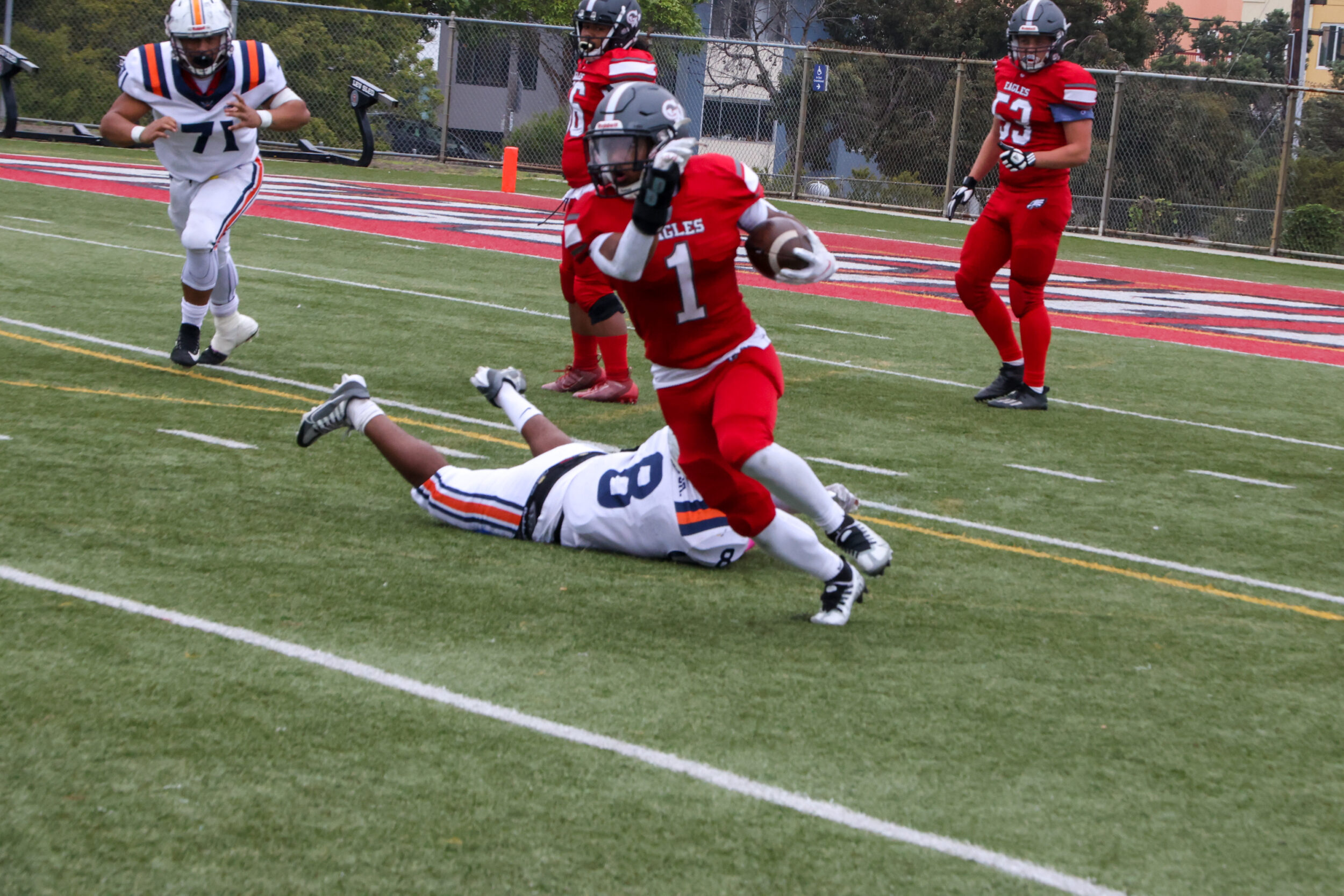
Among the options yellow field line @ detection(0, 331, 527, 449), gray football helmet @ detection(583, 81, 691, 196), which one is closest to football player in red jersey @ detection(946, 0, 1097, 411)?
yellow field line @ detection(0, 331, 527, 449)

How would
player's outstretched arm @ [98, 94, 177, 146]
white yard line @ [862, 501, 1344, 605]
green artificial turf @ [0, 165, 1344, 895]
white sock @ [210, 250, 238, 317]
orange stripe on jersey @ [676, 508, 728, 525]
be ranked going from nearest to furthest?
green artificial turf @ [0, 165, 1344, 895] < orange stripe on jersey @ [676, 508, 728, 525] < white yard line @ [862, 501, 1344, 605] < player's outstretched arm @ [98, 94, 177, 146] < white sock @ [210, 250, 238, 317]

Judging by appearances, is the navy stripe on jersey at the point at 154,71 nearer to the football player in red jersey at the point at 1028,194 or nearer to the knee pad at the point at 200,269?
the knee pad at the point at 200,269

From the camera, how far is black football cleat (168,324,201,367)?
24.4 ft

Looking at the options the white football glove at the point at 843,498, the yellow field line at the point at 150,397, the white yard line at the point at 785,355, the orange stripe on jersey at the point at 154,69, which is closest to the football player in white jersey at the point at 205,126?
the orange stripe on jersey at the point at 154,69

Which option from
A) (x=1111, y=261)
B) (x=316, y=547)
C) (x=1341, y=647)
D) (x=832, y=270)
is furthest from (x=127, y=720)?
(x=1111, y=261)

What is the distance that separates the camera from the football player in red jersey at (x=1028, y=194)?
8.13m

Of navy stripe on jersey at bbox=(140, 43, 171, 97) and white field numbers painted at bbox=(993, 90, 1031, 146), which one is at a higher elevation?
white field numbers painted at bbox=(993, 90, 1031, 146)

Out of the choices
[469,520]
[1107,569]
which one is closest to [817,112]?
[1107,569]

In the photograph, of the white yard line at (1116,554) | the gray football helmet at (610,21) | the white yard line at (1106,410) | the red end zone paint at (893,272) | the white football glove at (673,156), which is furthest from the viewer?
the red end zone paint at (893,272)

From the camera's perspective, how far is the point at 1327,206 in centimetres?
2212

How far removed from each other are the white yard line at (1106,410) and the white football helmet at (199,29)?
3.79 metres

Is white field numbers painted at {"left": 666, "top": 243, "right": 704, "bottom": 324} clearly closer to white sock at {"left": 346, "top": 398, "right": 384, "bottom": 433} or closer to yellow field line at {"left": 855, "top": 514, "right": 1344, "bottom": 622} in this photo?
white sock at {"left": 346, "top": 398, "right": 384, "bottom": 433}

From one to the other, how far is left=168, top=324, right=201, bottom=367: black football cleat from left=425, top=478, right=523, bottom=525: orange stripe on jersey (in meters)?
3.08

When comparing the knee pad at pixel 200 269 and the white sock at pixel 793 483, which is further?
the knee pad at pixel 200 269
